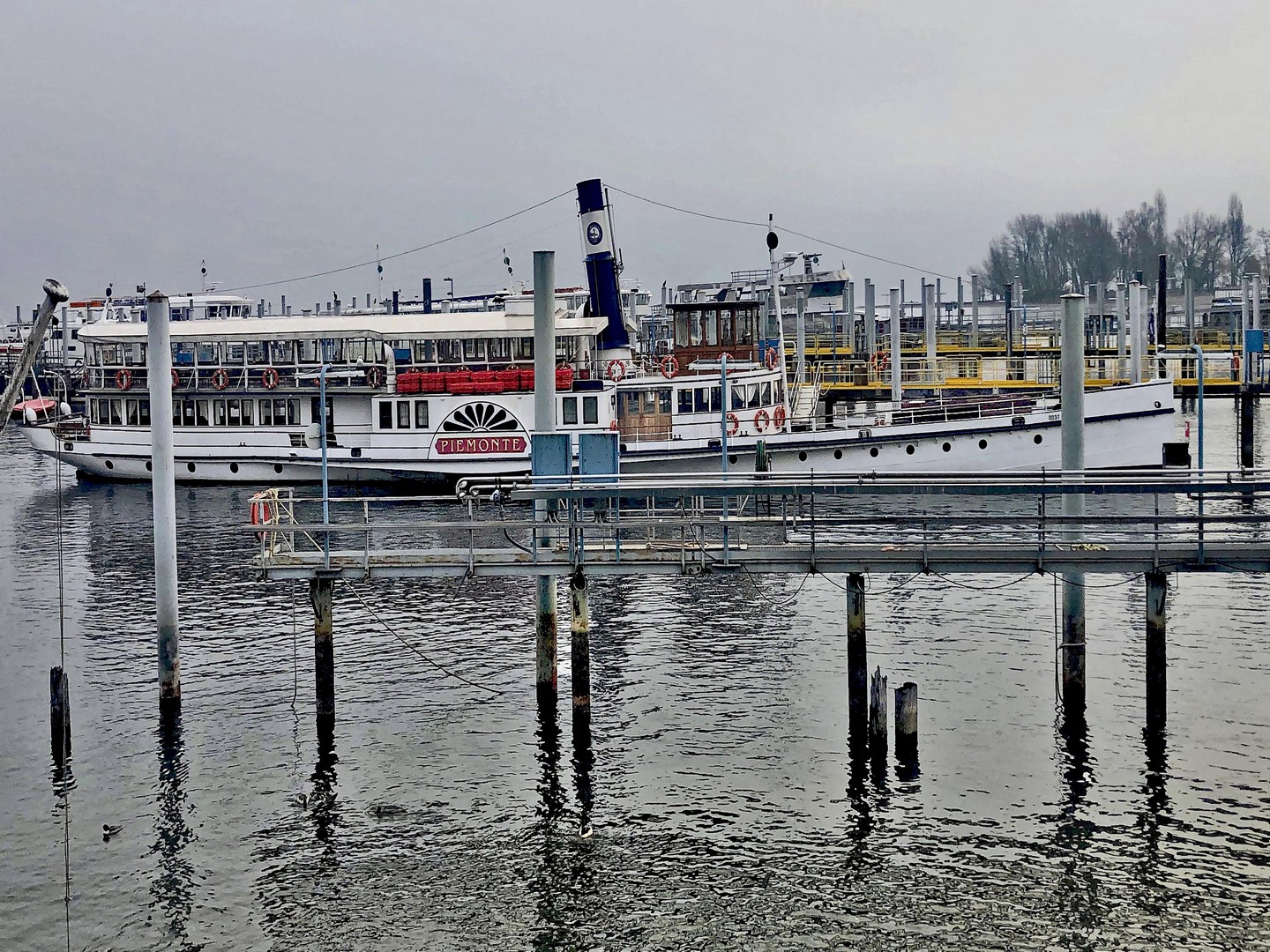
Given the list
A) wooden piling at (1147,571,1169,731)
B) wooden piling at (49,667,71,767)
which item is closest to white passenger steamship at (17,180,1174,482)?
wooden piling at (1147,571,1169,731)

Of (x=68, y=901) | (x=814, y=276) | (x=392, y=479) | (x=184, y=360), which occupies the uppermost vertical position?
(x=814, y=276)

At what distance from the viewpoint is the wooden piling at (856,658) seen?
21.1 metres

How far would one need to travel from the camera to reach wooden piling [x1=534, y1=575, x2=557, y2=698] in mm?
22438

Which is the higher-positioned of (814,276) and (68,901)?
(814,276)

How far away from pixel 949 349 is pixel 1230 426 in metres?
29.3

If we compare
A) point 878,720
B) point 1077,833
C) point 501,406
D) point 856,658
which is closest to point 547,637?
point 856,658

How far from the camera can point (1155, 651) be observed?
70.2ft

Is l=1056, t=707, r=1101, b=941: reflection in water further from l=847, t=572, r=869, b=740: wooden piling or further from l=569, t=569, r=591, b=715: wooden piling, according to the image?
l=569, t=569, r=591, b=715: wooden piling

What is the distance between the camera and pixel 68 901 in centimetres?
1733

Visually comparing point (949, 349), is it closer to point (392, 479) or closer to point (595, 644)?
point (392, 479)

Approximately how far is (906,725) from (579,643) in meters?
4.90

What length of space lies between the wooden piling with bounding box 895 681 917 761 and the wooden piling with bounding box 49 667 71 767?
12.5m

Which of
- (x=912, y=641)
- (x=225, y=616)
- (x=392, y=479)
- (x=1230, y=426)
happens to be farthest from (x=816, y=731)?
(x=1230, y=426)

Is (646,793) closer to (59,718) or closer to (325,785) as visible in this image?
(325,785)
